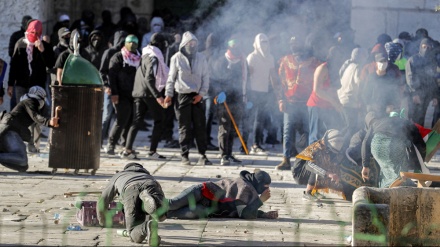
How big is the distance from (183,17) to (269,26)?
12.6ft

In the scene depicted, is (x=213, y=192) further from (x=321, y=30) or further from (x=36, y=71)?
(x=321, y=30)

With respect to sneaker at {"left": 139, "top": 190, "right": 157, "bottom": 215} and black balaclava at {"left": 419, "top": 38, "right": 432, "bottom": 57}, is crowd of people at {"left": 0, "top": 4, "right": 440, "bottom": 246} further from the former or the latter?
sneaker at {"left": 139, "top": 190, "right": 157, "bottom": 215}

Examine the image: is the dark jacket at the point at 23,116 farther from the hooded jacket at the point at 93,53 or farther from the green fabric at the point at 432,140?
the green fabric at the point at 432,140

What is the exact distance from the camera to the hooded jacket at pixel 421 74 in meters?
14.8

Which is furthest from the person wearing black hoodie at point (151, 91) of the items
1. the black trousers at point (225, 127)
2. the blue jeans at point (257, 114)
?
the blue jeans at point (257, 114)

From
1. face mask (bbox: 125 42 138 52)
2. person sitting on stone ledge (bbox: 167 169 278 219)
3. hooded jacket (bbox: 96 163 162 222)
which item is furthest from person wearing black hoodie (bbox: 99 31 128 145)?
hooded jacket (bbox: 96 163 162 222)

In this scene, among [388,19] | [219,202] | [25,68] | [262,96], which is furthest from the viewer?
[388,19]

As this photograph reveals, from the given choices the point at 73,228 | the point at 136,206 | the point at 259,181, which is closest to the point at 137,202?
the point at 136,206

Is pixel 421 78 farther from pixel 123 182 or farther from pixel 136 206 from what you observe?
pixel 136 206

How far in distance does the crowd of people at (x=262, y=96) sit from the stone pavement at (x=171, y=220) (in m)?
0.34

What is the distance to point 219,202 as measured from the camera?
9.09 meters

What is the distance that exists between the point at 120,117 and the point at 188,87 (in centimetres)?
133

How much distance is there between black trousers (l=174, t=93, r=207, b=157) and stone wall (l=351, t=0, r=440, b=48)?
452cm

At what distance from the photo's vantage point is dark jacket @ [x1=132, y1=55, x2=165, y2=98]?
13.3 meters
